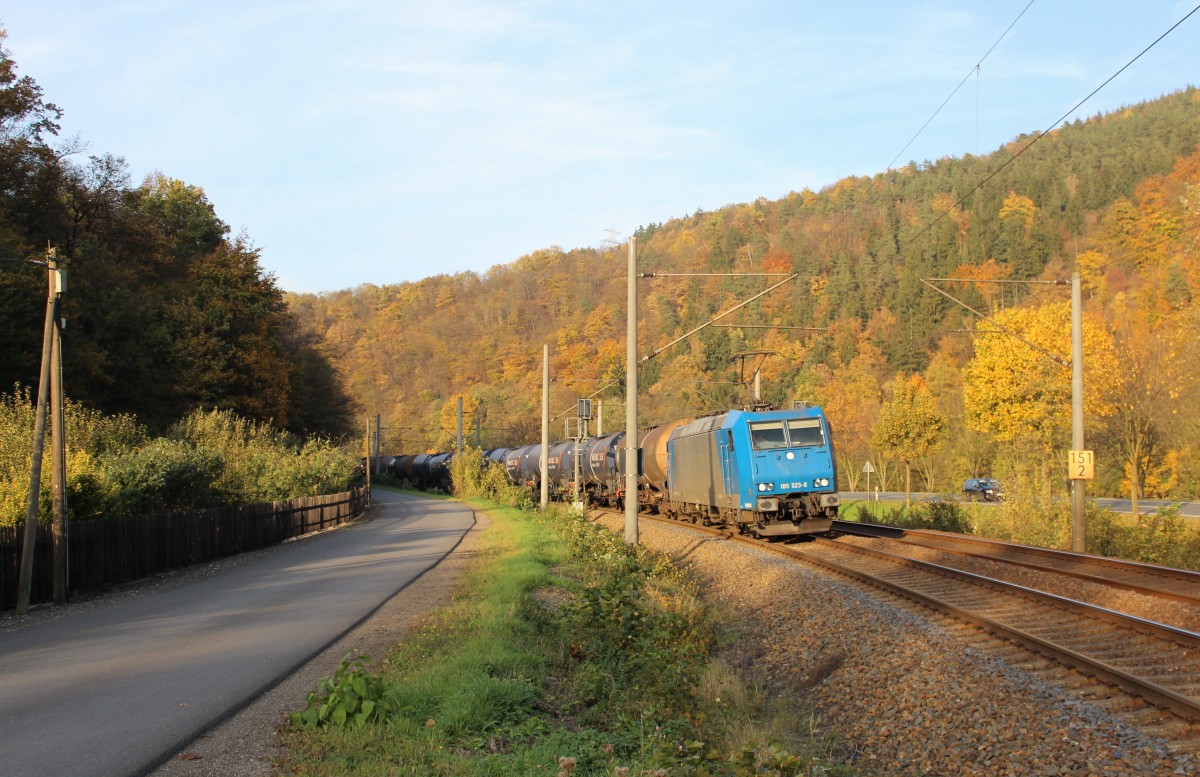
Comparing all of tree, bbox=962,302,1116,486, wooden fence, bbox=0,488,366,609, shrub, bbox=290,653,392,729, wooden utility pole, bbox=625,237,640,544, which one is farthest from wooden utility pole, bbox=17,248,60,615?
tree, bbox=962,302,1116,486

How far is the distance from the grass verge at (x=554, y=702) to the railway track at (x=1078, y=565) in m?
6.01

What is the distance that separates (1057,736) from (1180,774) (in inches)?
43.8

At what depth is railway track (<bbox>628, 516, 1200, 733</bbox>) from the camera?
27.6 ft

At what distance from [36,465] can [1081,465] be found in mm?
19156

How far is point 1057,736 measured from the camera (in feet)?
24.7

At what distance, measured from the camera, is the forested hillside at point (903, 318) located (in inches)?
1459

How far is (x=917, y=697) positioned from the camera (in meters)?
9.16

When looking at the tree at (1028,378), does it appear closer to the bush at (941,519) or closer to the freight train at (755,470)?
the bush at (941,519)

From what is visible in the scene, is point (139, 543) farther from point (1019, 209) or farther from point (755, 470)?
point (1019, 209)

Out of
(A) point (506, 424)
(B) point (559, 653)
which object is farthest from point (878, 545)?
(A) point (506, 424)

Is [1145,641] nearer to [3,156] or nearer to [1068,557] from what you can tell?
[1068,557]

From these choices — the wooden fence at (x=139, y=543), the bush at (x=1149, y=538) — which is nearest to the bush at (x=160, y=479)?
the wooden fence at (x=139, y=543)

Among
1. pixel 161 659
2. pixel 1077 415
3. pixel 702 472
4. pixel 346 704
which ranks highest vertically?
pixel 1077 415

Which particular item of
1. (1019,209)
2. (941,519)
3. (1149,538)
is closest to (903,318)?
(1019,209)
